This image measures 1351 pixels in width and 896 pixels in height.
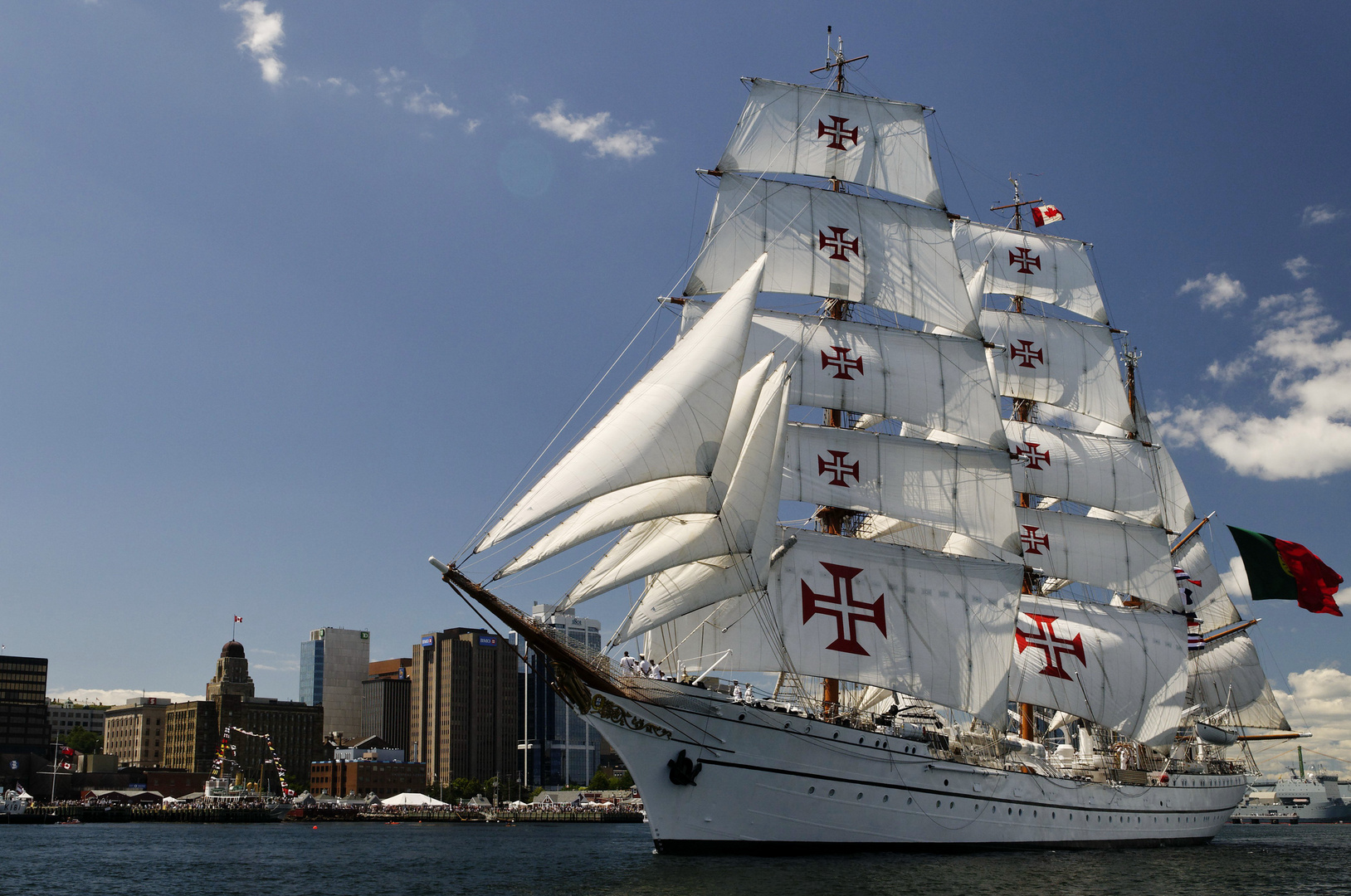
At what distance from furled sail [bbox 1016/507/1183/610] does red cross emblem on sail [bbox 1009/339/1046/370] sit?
35.8ft

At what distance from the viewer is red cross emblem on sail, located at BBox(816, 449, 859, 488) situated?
52.3m

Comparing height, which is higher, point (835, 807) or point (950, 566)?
point (950, 566)

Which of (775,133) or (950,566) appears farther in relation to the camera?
(775,133)

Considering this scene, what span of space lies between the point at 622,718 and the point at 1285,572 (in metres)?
45.5

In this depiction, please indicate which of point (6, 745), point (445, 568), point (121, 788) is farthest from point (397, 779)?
point (445, 568)

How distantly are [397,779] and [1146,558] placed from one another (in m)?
156

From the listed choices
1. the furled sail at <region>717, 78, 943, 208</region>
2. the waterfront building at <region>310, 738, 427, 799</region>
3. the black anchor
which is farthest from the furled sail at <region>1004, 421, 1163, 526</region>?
the waterfront building at <region>310, 738, 427, 799</region>

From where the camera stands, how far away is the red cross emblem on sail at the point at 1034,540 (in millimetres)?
66250

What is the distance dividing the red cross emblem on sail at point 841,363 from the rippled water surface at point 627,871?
2211 centimetres

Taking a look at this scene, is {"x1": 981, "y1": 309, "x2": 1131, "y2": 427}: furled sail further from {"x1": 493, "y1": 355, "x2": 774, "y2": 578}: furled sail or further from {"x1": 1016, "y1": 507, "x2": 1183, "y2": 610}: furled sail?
{"x1": 493, "y1": 355, "x2": 774, "y2": 578}: furled sail

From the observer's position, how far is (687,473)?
120 feet

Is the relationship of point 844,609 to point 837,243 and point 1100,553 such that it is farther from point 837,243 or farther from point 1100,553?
point 1100,553

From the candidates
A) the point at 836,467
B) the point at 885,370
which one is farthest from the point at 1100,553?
the point at 836,467

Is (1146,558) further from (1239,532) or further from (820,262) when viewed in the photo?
(820,262)
